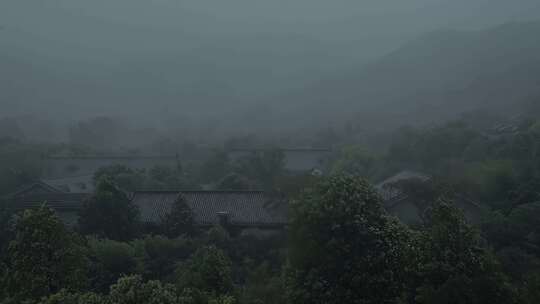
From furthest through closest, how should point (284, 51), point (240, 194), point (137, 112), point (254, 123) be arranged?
point (284, 51)
point (137, 112)
point (254, 123)
point (240, 194)

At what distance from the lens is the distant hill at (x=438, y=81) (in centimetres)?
5669

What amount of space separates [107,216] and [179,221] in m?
2.60

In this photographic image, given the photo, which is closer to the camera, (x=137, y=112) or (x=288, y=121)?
(x=288, y=121)

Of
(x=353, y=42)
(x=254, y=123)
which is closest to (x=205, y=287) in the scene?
(x=254, y=123)

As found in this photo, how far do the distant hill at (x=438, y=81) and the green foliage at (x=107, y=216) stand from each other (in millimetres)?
37355

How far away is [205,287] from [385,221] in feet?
15.0

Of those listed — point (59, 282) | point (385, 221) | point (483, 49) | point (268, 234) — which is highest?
point (483, 49)

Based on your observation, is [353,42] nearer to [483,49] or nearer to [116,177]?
[483,49]

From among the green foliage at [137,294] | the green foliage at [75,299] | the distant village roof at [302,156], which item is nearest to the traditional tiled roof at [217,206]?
the green foliage at [75,299]

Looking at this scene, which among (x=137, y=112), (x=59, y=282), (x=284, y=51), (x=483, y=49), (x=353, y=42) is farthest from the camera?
(x=353, y=42)

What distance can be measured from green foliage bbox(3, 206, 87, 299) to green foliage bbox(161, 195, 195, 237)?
7775 mm

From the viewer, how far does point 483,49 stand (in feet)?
247

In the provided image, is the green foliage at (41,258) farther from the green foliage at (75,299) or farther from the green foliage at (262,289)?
the green foliage at (262,289)

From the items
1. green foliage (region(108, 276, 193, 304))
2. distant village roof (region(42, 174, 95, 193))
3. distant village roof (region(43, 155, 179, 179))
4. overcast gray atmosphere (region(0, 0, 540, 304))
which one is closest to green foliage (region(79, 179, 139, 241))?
overcast gray atmosphere (region(0, 0, 540, 304))
